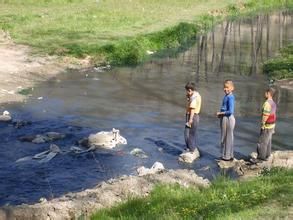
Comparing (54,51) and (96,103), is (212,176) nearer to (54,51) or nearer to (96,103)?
(96,103)

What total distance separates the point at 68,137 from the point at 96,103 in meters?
4.79

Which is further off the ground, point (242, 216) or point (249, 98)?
point (242, 216)

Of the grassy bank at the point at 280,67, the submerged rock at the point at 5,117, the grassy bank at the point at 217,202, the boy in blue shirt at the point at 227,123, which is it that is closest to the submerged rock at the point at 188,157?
the boy in blue shirt at the point at 227,123

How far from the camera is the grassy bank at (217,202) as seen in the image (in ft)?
34.1

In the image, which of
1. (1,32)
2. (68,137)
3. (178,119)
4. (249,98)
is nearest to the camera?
(68,137)

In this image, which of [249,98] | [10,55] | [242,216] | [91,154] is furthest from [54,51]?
[242,216]

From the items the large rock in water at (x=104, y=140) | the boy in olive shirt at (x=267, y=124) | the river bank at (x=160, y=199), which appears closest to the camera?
the river bank at (x=160, y=199)

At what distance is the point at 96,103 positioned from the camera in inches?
967

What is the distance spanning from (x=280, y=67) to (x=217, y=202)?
21.5 meters

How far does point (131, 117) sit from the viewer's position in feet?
74.6

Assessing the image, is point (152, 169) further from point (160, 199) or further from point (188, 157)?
point (160, 199)

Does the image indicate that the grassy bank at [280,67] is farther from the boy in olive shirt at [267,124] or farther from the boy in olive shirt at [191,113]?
the boy in olive shirt at [191,113]

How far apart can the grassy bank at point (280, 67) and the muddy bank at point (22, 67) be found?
32.0ft

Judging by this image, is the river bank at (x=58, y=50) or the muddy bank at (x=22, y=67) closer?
the muddy bank at (x=22, y=67)
